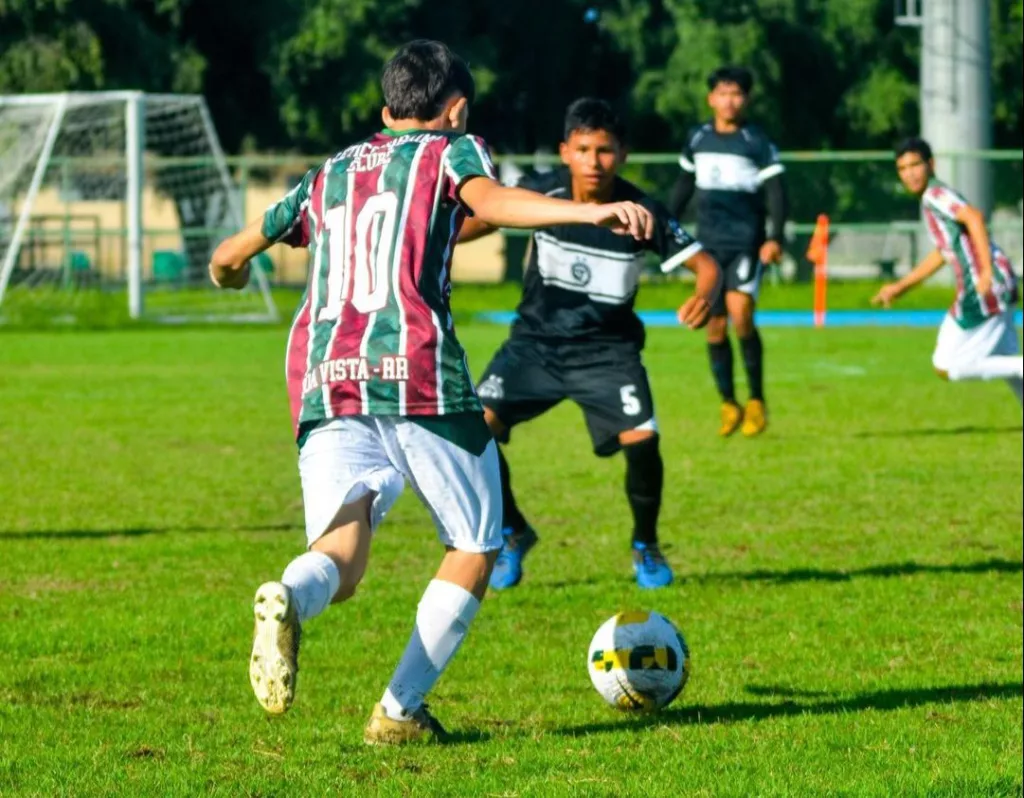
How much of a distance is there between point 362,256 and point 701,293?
1714 mm

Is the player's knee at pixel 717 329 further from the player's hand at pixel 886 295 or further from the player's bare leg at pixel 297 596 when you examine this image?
the player's bare leg at pixel 297 596

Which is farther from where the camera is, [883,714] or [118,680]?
[118,680]

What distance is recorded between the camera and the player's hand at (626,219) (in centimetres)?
427

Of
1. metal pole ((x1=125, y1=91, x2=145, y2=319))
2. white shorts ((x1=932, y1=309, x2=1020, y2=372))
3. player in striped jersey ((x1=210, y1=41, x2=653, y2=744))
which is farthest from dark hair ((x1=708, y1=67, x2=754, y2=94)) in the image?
metal pole ((x1=125, y1=91, x2=145, y2=319))

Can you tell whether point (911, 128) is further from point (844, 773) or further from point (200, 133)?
point (844, 773)

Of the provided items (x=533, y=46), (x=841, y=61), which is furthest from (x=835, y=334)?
(x=533, y=46)

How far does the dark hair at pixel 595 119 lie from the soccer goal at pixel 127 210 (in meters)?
17.3

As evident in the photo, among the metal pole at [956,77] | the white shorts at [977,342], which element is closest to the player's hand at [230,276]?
the white shorts at [977,342]

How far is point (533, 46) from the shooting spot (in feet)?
138

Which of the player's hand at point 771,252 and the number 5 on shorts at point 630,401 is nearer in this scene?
the number 5 on shorts at point 630,401

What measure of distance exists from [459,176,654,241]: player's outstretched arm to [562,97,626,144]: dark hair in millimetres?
2589

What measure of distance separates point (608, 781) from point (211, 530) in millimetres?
4856

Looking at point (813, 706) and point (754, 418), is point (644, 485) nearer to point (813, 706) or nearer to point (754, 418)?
point (813, 706)

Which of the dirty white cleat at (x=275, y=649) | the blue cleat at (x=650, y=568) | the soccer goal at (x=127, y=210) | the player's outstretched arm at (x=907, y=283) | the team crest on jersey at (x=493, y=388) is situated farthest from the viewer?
the soccer goal at (x=127, y=210)
